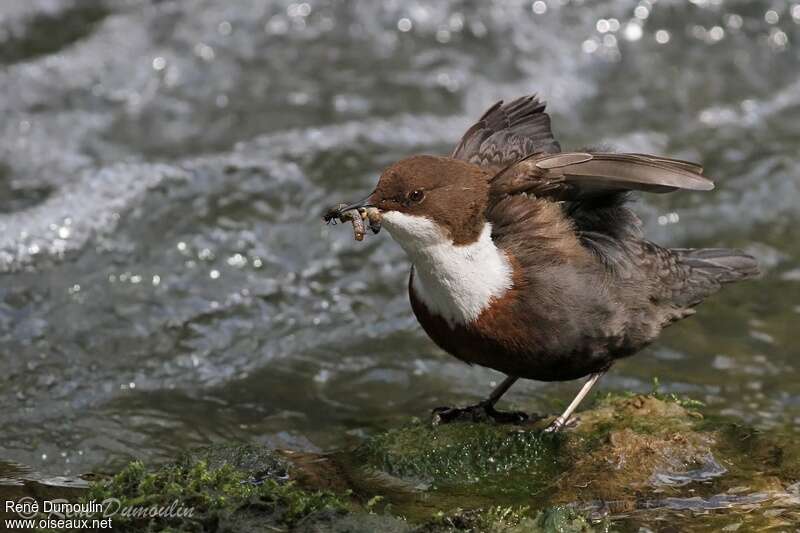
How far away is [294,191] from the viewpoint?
25.2 feet

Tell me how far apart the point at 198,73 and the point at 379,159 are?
208 centimetres

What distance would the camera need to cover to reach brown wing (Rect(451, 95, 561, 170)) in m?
4.61

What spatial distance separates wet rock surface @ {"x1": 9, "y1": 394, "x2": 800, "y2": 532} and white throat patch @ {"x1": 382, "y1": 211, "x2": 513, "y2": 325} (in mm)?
560

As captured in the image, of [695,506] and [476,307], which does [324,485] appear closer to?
[476,307]

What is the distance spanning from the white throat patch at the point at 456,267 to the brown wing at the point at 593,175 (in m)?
0.26

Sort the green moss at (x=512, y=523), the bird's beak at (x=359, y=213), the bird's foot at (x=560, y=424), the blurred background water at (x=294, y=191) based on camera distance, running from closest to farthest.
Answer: the green moss at (x=512, y=523) → the bird's beak at (x=359, y=213) → the bird's foot at (x=560, y=424) → the blurred background water at (x=294, y=191)

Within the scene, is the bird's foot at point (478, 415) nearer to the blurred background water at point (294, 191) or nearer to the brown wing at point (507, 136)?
the blurred background water at point (294, 191)

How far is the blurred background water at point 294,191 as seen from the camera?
558 cm

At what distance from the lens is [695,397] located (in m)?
5.66

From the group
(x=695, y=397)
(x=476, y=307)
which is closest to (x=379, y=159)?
(x=695, y=397)

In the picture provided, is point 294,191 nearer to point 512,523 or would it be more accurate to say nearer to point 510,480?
point 510,480

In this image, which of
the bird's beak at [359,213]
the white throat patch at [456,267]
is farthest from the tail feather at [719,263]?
the bird's beak at [359,213]

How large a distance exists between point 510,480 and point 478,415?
2.07 feet

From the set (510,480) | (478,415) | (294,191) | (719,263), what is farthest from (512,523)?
(294,191)
